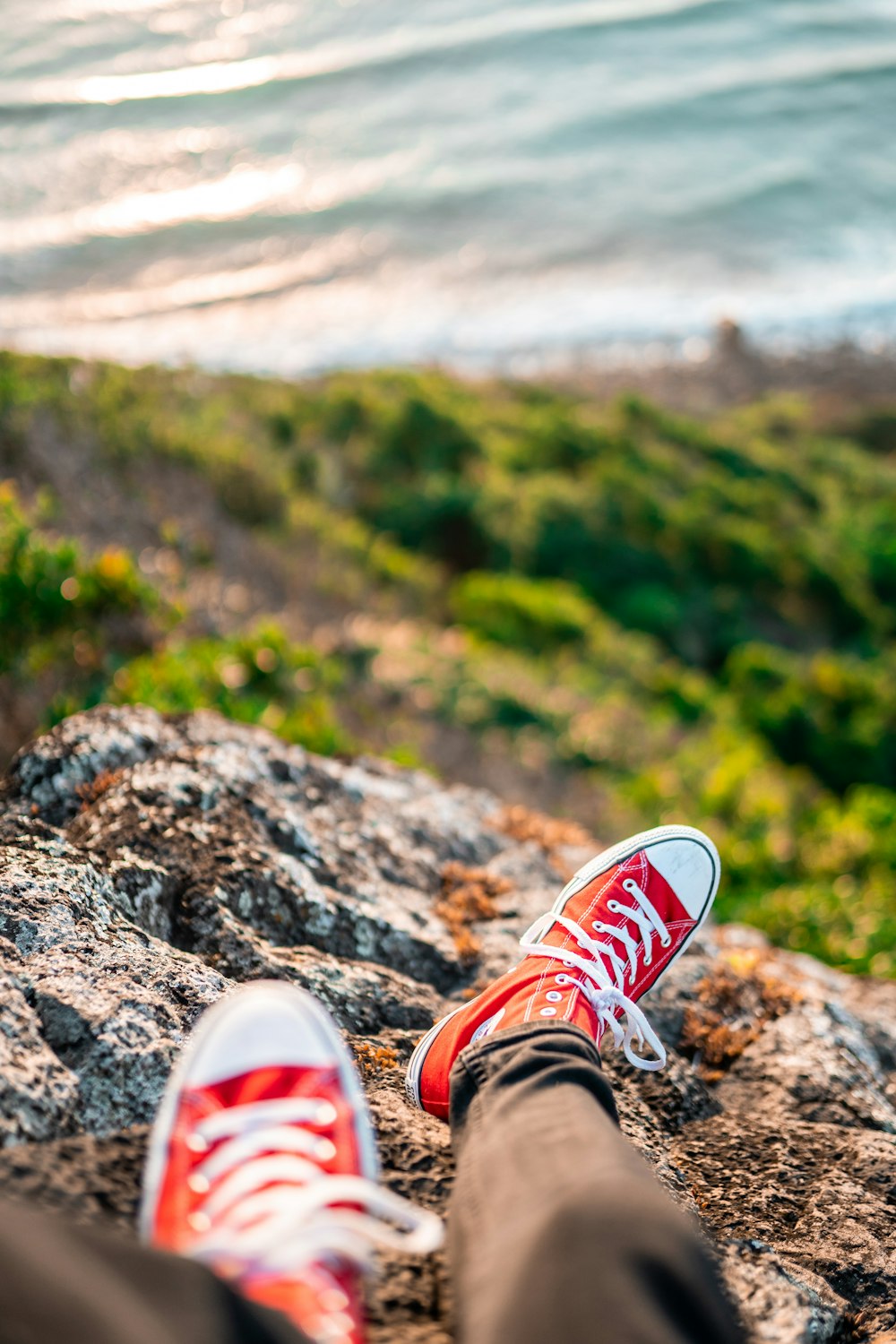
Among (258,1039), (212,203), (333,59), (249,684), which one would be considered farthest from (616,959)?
(333,59)

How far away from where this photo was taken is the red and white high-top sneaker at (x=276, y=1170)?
1425 mm

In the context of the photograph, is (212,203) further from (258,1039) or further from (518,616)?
(258,1039)

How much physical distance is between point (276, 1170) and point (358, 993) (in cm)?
84

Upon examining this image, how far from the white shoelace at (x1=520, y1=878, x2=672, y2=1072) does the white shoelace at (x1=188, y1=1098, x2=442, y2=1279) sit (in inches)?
31.2

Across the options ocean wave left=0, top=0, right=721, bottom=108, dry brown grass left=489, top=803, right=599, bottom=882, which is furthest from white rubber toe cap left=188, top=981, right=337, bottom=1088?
ocean wave left=0, top=0, right=721, bottom=108

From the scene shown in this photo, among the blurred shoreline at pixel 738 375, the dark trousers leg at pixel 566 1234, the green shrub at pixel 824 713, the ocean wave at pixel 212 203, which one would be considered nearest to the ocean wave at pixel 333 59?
the ocean wave at pixel 212 203

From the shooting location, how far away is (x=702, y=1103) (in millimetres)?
2498

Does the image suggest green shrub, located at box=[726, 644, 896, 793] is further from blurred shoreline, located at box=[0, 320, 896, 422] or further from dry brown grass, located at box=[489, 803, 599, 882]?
blurred shoreline, located at box=[0, 320, 896, 422]

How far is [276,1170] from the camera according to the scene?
1.58 m

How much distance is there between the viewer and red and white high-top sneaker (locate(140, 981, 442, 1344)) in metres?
1.42

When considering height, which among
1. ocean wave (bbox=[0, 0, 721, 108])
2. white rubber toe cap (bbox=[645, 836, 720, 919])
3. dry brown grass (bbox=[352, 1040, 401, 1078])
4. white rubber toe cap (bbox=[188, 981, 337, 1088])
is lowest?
white rubber toe cap (bbox=[645, 836, 720, 919])

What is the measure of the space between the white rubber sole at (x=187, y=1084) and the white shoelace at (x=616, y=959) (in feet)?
2.48

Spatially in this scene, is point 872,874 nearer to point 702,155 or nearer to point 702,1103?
point 702,1103

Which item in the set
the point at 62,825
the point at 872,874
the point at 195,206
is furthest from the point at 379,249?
the point at 62,825
